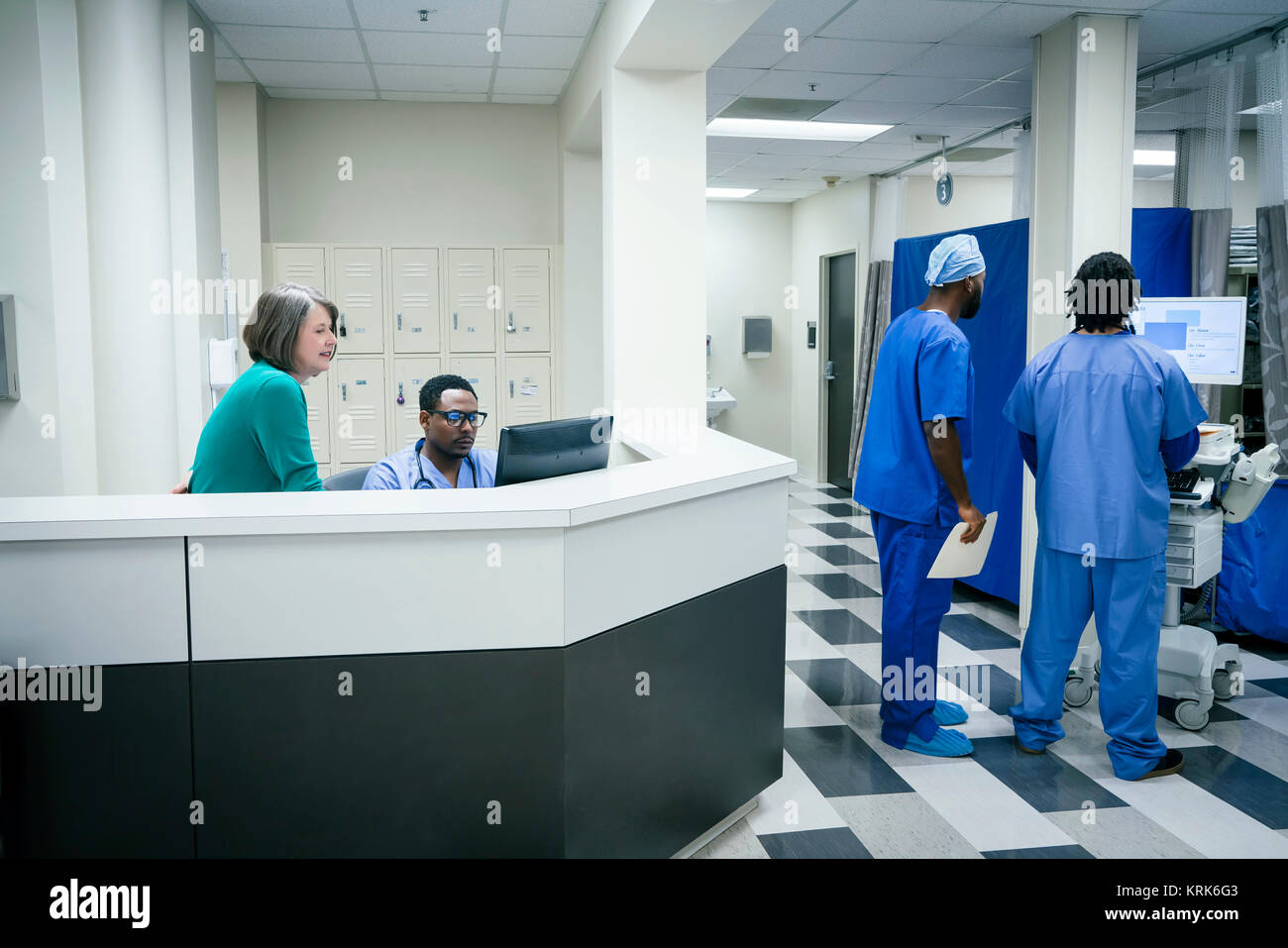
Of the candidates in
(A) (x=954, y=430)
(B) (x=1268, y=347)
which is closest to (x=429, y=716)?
(A) (x=954, y=430)

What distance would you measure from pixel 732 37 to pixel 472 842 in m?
2.64

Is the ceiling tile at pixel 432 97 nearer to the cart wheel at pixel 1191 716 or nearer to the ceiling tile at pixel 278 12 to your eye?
the ceiling tile at pixel 278 12

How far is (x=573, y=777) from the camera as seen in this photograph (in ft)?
6.49

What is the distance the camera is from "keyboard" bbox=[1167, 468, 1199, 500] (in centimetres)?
311

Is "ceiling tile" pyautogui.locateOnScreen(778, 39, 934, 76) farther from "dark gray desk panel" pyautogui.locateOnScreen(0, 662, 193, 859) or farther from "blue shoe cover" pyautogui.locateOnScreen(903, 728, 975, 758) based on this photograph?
"dark gray desk panel" pyautogui.locateOnScreen(0, 662, 193, 859)

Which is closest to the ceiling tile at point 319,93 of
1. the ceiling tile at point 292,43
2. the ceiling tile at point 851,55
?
the ceiling tile at point 292,43

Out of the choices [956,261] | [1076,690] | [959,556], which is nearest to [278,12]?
[956,261]

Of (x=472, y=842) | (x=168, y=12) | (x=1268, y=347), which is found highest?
(x=168, y=12)

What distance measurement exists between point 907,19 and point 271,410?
3.07 m

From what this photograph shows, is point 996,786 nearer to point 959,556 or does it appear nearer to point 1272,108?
point 959,556

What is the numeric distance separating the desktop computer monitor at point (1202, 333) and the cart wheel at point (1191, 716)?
120 centimetres

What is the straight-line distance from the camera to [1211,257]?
166 inches

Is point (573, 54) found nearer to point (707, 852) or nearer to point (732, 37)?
point (732, 37)

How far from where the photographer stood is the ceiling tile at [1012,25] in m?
Answer: 3.88
